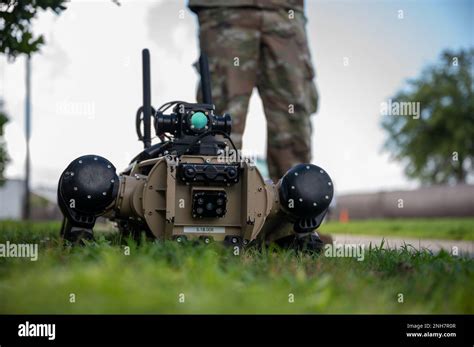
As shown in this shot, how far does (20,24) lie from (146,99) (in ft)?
3.50

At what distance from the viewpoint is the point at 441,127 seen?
40375mm

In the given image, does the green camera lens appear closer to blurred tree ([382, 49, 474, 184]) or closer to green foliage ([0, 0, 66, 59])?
green foliage ([0, 0, 66, 59])

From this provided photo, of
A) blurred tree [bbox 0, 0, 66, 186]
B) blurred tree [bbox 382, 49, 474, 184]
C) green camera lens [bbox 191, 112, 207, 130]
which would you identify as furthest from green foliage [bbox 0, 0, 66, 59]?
blurred tree [bbox 382, 49, 474, 184]

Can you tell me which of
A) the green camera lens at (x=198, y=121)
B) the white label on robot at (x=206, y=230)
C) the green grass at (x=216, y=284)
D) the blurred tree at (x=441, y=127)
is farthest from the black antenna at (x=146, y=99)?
the blurred tree at (x=441, y=127)

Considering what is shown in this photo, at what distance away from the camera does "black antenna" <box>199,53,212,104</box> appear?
5.29 metres

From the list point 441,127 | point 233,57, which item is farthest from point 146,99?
point 441,127

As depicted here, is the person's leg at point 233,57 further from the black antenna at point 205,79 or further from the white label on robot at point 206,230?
the white label on robot at point 206,230

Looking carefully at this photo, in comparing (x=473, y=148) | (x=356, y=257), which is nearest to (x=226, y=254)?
(x=356, y=257)

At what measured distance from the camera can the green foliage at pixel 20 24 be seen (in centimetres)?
520

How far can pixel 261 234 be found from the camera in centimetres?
493

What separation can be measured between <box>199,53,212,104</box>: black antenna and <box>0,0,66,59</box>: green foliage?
3.47 ft

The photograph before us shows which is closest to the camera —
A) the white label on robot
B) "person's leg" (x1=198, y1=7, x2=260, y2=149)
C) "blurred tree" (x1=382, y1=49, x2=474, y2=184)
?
the white label on robot

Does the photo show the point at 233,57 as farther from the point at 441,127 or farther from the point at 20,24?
the point at 441,127
